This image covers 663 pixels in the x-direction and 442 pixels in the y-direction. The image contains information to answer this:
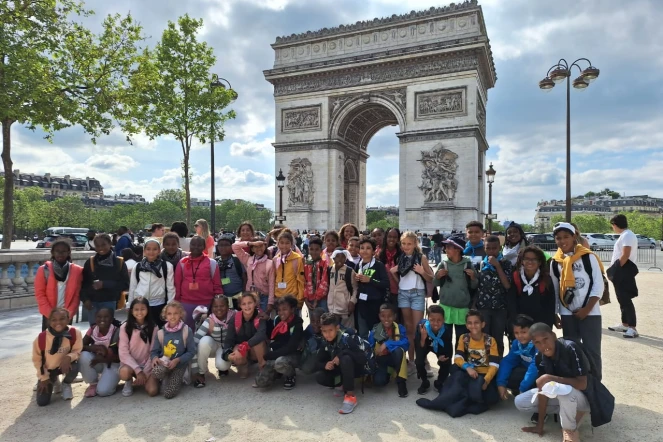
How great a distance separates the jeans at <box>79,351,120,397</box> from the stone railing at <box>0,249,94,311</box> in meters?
5.73

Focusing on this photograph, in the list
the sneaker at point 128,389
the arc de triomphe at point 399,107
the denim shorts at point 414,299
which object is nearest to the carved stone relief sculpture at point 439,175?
the arc de triomphe at point 399,107

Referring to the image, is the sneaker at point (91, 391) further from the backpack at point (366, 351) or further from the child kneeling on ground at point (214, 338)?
the backpack at point (366, 351)

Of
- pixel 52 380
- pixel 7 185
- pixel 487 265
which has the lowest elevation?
pixel 52 380

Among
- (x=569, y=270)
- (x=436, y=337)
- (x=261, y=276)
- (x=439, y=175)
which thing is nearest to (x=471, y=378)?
(x=436, y=337)

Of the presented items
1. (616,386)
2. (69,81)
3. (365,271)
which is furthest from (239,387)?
(69,81)

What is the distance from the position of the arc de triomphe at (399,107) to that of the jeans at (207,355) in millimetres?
20404

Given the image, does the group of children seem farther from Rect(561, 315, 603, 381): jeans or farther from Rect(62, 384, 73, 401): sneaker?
Rect(561, 315, 603, 381): jeans

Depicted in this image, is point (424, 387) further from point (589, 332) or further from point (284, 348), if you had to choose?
point (589, 332)

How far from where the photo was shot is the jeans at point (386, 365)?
4770 mm

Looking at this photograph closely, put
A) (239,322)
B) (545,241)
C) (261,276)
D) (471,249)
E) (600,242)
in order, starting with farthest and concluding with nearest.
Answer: (600,242) → (545,241) → (261,276) → (471,249) → (239,322)

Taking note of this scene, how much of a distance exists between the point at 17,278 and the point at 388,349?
8551 mm

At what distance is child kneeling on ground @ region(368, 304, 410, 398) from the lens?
4.76 meters

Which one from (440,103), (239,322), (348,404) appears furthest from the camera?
(440,103)

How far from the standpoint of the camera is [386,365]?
15.9 ft
